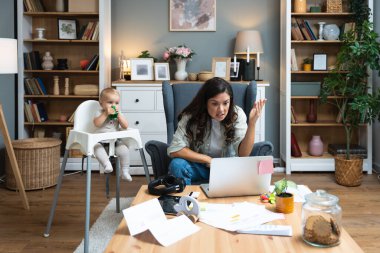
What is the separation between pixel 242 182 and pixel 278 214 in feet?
0.85

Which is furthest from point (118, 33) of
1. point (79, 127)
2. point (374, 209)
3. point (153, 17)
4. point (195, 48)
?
point (374, 209)

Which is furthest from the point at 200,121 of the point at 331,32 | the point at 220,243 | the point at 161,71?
the point at 331,32

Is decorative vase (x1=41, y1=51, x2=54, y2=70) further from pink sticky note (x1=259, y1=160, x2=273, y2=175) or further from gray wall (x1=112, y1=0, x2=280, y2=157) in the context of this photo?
pink sticky note (x1=259, y1=160, x2=273, y2=175)

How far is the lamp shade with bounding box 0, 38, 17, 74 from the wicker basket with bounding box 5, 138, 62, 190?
2.65 ft

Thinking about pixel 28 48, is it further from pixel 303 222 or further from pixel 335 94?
pixel 303 222

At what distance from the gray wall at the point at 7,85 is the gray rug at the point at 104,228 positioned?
151cm

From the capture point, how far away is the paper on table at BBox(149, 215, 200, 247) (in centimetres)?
152

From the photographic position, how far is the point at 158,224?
5.32 feet

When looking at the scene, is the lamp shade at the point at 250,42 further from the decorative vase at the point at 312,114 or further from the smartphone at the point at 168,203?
the smartphone at the point at 168,203

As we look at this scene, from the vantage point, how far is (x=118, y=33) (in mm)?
4887

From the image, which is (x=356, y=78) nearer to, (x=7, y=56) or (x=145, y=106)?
(x=145, y=106)

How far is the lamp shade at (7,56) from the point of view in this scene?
322cm

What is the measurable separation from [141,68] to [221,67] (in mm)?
819

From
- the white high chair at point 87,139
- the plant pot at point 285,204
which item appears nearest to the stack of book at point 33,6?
the white high chair at point 87,139
